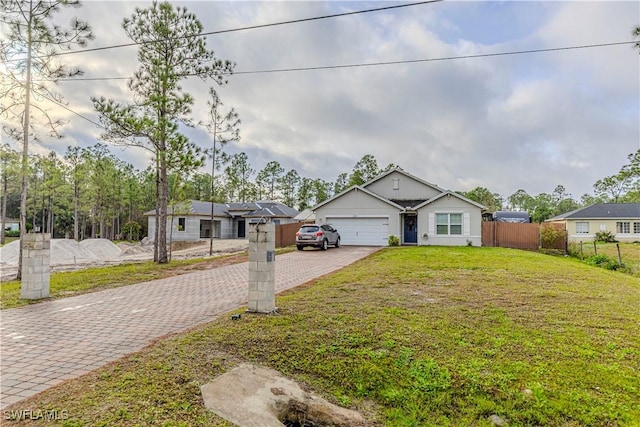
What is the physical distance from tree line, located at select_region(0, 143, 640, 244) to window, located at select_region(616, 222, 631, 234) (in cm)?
489

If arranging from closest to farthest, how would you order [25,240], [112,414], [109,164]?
[112,414], [25,240], [109,164]

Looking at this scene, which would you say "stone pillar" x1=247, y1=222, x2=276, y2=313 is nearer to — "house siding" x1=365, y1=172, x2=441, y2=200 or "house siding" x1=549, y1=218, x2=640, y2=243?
"house siding" x1=365, y1=172, x2=441, y2=200

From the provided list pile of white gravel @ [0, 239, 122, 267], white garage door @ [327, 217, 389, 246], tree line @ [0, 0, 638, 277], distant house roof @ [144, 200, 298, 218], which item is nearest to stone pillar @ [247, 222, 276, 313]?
tree line @ [0, 0, 638, 277]

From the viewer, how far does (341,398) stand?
378 cm

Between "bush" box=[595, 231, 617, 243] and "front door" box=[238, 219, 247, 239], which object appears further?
"front door" box=[238, 219, 247, 239]

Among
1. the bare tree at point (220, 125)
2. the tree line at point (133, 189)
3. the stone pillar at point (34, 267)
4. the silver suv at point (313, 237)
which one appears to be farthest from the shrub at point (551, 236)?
the stone pillar at point (34, 267)

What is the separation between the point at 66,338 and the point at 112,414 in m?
3.00

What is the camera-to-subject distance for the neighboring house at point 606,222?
33403 mm

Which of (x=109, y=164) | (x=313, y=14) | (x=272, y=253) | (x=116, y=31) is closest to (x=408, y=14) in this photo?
(x=313, y=14)

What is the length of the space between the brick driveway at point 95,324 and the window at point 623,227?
1469 inches

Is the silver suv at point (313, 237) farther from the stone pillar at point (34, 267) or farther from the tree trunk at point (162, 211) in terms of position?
the stone pillar at point (34, 267)

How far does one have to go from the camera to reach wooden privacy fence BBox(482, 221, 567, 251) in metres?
22.7

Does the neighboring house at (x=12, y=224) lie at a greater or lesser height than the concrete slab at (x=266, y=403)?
greater

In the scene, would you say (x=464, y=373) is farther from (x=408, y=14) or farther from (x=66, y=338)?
(x=408, y=14)
